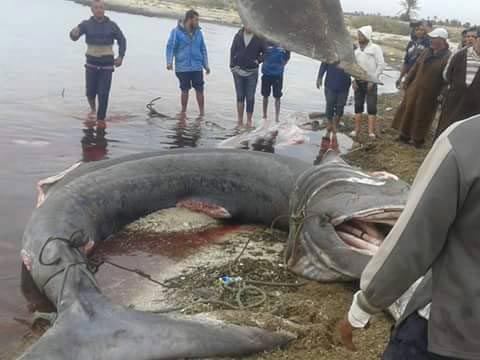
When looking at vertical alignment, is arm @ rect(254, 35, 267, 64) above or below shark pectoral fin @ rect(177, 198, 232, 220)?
above

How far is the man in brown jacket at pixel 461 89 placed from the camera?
8109 mm

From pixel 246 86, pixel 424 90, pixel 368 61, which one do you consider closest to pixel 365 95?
pixel 368 61

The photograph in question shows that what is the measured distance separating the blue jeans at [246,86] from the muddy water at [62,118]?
713 mm

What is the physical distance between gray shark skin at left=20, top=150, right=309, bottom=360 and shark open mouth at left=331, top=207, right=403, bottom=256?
126cm

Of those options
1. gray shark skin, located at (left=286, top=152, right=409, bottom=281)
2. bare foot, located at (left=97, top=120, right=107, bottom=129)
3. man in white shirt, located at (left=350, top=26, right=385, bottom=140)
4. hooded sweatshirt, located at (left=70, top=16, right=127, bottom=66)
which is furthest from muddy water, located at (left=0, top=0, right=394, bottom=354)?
man in white shirt, located at (left=350, top=26, right=385, bottom=140)

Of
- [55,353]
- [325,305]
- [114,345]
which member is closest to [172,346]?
[114,345]

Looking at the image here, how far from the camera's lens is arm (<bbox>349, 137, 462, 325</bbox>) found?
1.87 meters

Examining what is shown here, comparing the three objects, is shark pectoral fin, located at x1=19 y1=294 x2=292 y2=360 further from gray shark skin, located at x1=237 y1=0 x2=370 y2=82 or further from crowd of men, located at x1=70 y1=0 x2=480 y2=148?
crowd of men, located at x1=70 y1=0 x2=480 y2=148

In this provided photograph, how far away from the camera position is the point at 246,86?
432 inches

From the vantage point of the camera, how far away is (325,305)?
4.34 metres

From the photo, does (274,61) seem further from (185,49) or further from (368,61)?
(368,61)

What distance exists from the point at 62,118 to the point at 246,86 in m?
3.61

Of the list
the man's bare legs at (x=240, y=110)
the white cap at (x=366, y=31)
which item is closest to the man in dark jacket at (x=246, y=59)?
the man's bare legs at (x=240, y=110)

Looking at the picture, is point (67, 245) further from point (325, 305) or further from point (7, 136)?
point (7, 136)
